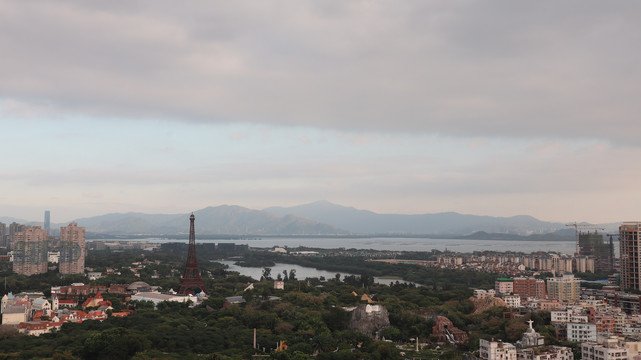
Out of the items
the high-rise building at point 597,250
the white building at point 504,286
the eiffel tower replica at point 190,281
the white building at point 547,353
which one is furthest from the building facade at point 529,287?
the high-rise building at point 597,250

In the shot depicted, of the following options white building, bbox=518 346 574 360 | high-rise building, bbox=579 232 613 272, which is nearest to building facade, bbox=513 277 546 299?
white building, bbox=518 346 574 360

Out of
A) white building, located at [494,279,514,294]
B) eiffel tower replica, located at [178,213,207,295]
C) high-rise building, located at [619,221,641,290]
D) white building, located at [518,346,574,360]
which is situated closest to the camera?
white building, located at [518,346,574,360]

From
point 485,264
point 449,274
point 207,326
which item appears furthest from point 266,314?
point 485,264

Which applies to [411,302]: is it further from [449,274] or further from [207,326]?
[449,274]

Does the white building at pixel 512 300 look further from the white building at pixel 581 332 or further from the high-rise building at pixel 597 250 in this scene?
the high-rise building at pixel 597 250

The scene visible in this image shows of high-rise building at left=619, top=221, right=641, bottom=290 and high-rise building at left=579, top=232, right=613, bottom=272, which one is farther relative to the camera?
high-rise building at left=579, top=232, right=613, bottom=272

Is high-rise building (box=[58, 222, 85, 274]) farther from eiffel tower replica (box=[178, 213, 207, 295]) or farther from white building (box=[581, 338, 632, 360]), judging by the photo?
white building (box=[581, 338, 632, 360])
